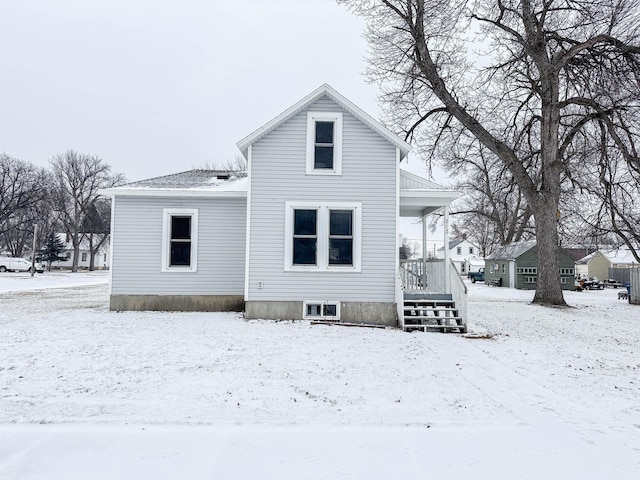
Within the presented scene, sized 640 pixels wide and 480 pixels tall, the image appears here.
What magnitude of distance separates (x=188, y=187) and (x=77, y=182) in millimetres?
44352

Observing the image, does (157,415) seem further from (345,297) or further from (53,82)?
(53,82)

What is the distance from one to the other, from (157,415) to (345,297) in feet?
Answer: 23.4

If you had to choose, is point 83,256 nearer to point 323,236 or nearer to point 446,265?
point 323,236

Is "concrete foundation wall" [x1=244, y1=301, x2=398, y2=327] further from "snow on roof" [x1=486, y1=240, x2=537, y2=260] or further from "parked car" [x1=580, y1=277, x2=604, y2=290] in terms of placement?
"parked car" [x1=580, y1=277, x2=604, y2=290]

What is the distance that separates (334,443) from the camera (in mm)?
3990

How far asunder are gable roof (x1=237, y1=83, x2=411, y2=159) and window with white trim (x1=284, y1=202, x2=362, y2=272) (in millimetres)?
1971

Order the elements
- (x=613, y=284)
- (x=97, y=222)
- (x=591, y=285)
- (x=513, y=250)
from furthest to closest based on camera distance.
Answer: (x=97, y=222), (x=613, y=284), (x=591, y=285), (x=513, y=250)

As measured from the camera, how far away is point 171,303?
12.5 m

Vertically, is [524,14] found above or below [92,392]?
above

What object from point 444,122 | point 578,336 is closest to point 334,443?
point 578,336

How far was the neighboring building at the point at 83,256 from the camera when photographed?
65562mm

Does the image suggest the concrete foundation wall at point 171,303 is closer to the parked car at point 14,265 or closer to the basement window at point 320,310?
the basement window at point 320,310

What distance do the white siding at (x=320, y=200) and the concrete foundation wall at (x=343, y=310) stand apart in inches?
6.1

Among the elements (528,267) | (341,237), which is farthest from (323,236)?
(528,267)
